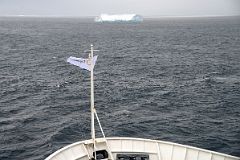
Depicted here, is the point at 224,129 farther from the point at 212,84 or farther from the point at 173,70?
the point at 173,70

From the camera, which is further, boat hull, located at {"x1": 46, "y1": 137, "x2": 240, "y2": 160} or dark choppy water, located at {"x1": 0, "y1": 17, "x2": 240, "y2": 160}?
dark choppy water, located at {"x1": 0, "y1": 17, "x2": 240, "y2": 160}

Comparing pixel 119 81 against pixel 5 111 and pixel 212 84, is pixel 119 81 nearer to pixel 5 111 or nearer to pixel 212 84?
pixel 212 84

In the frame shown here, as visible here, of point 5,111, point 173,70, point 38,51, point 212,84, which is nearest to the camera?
point 5,111

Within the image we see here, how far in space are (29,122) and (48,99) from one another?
44.8 ft

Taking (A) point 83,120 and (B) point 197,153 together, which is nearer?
(B) point 197,153

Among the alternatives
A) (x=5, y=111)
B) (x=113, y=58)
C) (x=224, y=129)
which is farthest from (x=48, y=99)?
(x=113, y=58)

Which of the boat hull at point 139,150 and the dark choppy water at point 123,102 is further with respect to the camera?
the dark choppy water at point 123,102

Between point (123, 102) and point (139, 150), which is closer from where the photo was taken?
point (139, 150)

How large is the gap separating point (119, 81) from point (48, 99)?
22203 millimetres

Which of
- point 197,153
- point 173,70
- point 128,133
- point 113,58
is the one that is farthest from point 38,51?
point 197,153

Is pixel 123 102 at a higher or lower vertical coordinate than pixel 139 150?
lower

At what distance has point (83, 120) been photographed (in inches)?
2338

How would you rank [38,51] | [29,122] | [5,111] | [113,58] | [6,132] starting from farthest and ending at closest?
1. [38,51]
2. [113,58]
3. [5,111]
4. [29,122]
5. [6,132]

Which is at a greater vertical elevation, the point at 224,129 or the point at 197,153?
the point at 197,153
